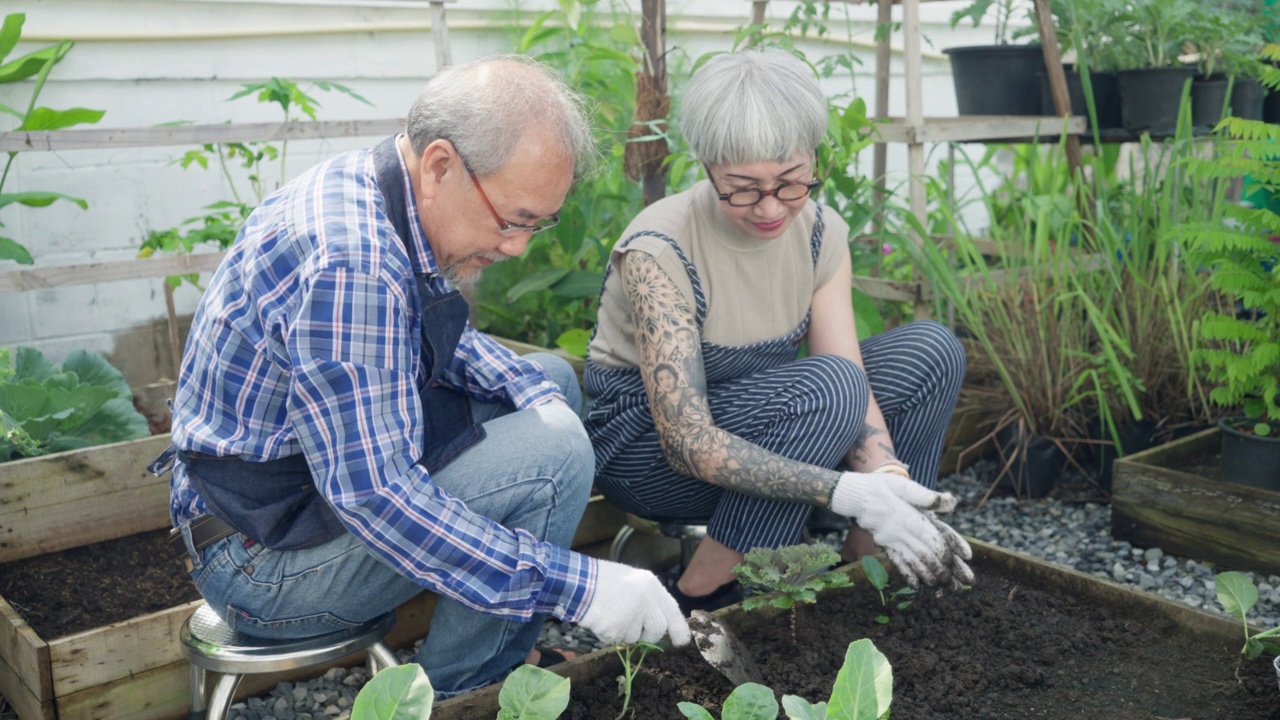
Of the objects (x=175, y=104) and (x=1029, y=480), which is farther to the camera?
(x=175, y=104)

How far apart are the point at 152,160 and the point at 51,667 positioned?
1911 millimetres

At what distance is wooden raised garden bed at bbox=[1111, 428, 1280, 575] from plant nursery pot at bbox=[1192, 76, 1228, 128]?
1286 mm

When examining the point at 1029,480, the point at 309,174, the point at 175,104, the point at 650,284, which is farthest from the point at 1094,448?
the point at 175,104

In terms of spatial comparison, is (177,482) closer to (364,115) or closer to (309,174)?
(309,174)

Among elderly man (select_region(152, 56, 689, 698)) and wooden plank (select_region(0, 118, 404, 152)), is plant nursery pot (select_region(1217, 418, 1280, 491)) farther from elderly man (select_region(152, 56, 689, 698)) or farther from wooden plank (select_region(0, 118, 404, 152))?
wooden plank (select_region(0, 118, 404, 152))

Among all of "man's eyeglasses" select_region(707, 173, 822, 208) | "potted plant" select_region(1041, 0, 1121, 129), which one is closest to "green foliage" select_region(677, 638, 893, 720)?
"man's eyeglasses" select_region(707, 173, 822, 208)

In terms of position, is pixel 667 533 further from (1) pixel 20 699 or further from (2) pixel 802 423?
(1) pixel 20 699

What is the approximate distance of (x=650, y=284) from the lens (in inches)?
82.5

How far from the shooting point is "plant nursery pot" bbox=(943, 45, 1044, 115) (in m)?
3.67

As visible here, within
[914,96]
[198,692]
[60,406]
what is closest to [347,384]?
[198,692]

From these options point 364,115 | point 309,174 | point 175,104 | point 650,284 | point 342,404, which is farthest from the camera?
point 364,115

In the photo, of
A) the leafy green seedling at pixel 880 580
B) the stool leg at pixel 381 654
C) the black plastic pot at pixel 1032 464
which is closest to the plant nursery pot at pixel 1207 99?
the black plastic pot at pixel 1032 464

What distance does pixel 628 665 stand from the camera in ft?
5.31

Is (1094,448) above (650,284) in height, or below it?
below
